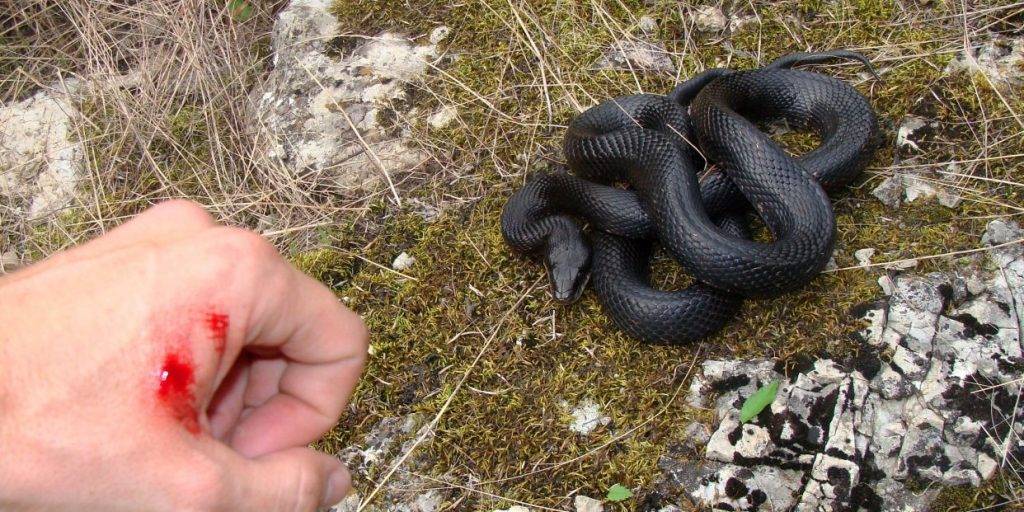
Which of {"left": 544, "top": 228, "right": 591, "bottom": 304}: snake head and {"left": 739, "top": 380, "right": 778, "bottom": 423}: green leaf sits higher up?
{"left": 544, "top": 228, "right": 591, "bottom": 304}: snake head

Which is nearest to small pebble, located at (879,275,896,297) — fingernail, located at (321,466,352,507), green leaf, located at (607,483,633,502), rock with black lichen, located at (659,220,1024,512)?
rock with black lichen, located at (659,220,1024,512)

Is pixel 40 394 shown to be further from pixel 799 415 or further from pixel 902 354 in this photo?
pixel 902 354

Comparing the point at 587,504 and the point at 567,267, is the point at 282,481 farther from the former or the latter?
the point at 567,267

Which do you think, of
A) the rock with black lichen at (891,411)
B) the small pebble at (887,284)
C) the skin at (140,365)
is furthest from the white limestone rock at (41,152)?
the small pebble at (887,284)

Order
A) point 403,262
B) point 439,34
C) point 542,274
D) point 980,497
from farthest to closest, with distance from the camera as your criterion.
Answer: point 439,34, point 403,262, point 542,274, point 980,497

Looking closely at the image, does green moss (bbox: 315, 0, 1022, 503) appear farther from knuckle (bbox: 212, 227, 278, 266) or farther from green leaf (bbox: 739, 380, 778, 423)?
knuckle (bbox: 212, 227, 278, 266)

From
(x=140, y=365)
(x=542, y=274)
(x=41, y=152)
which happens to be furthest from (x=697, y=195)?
(x=41, y=152)
